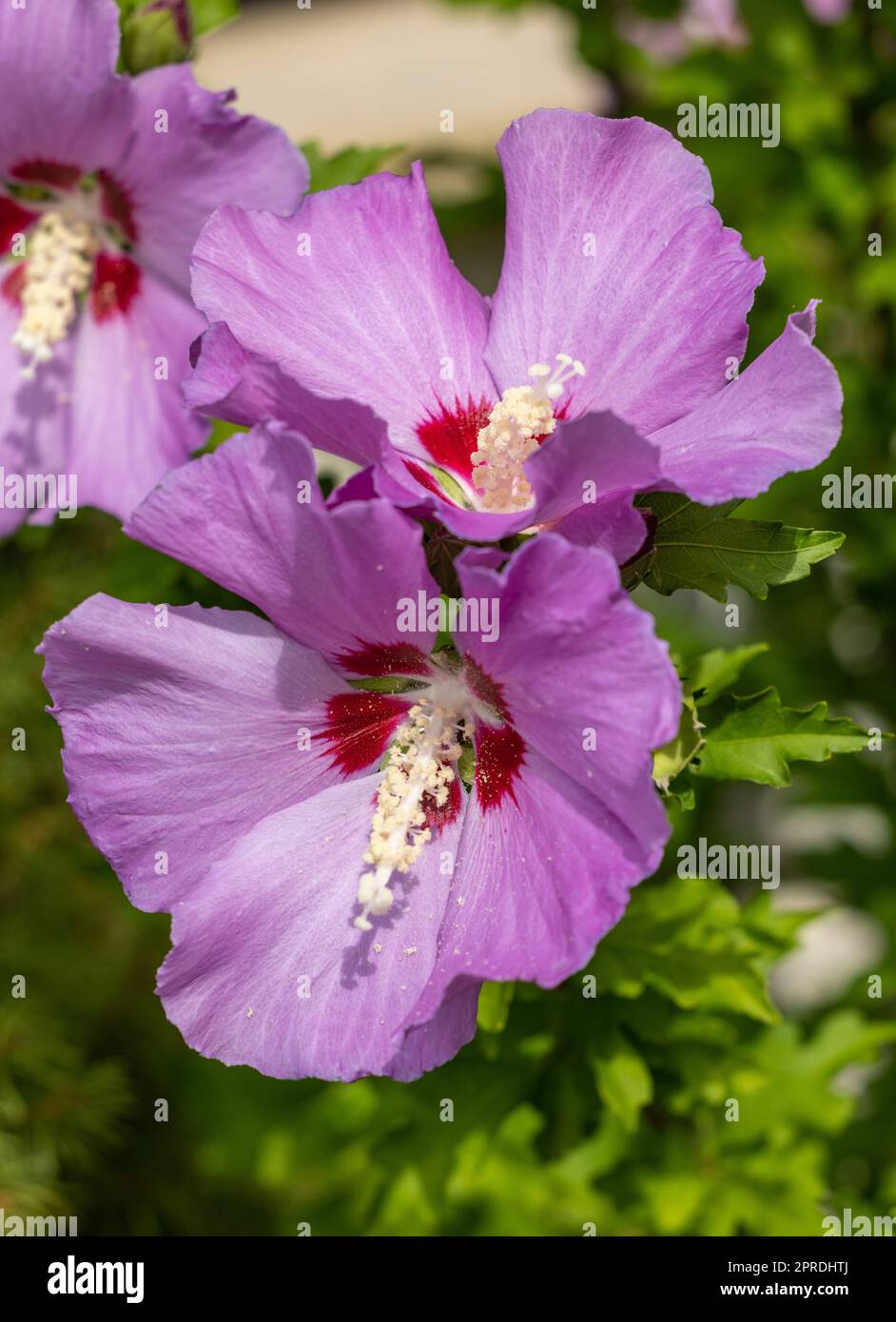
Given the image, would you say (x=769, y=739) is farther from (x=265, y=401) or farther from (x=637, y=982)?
(x=265, y=401)

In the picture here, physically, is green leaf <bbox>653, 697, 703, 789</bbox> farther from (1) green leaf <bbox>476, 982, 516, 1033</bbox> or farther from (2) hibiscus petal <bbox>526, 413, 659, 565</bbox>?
(1) green leaf <bbox>476, 982, 516, 1033</bbox>

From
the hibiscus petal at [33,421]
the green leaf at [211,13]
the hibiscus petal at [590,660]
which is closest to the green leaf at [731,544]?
the hibiscus petal at [590,660]

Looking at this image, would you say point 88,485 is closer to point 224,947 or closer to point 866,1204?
point 224,947

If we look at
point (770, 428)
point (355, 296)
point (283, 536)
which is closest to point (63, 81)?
point (355, 296)

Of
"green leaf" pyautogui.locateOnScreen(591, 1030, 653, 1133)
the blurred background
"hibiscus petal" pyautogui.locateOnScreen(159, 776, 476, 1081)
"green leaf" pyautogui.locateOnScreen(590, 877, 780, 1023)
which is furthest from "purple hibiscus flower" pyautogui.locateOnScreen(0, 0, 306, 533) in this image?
"green leaf" pyautogui.locateOnScreen(591, 1030, 653, 1133)

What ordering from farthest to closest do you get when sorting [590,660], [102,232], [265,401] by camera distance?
[102,232] < [265,401] < [590,660]

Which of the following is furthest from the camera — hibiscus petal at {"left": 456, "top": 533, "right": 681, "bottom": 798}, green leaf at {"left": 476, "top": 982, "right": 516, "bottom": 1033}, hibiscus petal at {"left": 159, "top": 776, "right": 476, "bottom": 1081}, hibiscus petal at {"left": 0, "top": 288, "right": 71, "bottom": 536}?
hibiscus petal at {"left": 0, "top": 288, "right": 71, "bottom": 536}

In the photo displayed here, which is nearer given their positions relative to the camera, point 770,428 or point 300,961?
point 770,428

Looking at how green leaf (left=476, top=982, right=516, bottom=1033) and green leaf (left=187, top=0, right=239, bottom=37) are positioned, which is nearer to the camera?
green leaf (left=476, top=982, right=516, bottom=1033)

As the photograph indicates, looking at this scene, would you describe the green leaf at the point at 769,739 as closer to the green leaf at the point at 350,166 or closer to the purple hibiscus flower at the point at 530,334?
the purple hibiscus flower at the point at 530,334
